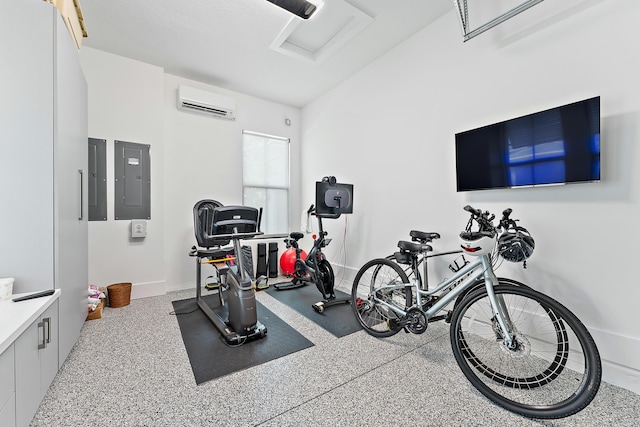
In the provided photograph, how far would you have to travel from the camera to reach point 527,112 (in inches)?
84.7

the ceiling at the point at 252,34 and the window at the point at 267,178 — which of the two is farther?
the window at the point at 267,178

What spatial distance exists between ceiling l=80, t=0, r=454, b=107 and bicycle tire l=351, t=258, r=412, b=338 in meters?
2.56

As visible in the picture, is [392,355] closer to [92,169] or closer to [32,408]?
[32,408]

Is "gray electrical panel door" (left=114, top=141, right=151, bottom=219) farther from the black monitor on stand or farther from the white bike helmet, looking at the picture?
the white bike helmet

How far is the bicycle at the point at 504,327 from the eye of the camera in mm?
1439

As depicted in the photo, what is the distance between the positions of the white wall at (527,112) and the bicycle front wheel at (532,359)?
26cm

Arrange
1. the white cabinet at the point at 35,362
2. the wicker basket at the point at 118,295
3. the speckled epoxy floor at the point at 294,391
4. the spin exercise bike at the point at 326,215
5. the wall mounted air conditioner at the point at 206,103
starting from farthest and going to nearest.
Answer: the wall mounted air conditioner at the point at 206,103
the spin exercise bike at the point at 326,215
the wicker basket at the point at 118,295
the speckled epoxy floor at the point at 294,391
the white cabinet at the point at 35,362

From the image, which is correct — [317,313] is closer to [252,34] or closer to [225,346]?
[225,346]

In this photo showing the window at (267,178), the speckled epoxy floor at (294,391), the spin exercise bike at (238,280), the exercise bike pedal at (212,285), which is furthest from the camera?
the window at (267,178)

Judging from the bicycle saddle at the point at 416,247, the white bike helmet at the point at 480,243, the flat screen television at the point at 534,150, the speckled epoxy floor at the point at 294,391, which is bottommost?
the speckled epoxy floor at the point at 294,391

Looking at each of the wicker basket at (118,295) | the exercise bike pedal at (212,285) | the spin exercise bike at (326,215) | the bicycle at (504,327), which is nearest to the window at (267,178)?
the exercise bike pedal at (212,285)

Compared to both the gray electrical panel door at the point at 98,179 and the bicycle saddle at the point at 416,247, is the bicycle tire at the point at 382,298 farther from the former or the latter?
the gray electrical panel door at the point at 98,179

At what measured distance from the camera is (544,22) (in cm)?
204

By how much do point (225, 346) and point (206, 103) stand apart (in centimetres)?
340
